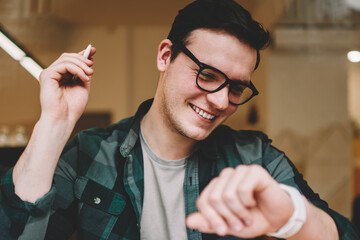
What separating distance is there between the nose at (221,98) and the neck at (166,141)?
0.24 metres

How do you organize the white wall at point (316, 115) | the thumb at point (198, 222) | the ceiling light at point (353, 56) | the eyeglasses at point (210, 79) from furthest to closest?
the ceiling light at point (353, 56) < the white wall at point (316, 115) < the eyeglasses at point (210, 79) < the thumb at point (198, 222)

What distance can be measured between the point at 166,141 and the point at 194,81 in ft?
0.96

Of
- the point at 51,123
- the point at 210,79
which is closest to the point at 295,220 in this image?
the point at 210,79

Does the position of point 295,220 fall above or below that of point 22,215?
above

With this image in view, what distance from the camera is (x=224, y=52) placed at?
3.70 feet

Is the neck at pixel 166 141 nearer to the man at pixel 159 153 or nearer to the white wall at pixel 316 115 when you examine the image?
the man at pixel 159 153

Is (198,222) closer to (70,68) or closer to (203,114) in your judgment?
(203,114)

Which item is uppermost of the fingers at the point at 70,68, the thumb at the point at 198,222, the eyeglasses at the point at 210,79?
the eyeglasses at the point at 210,79

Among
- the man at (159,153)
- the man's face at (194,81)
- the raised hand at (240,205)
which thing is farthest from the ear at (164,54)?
the raised hand at (240,205)

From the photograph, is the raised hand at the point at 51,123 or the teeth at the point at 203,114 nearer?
the raised hand at the point at 51,123

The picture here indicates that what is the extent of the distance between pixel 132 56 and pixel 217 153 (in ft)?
12.6

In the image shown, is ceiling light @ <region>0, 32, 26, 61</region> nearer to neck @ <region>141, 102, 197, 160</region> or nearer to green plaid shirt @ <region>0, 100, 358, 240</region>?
green plaid shirt @ <region>0, 100, 358, 240</region>

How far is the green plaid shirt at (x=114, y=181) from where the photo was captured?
3.70 feet

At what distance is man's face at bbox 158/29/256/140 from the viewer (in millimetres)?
1129
